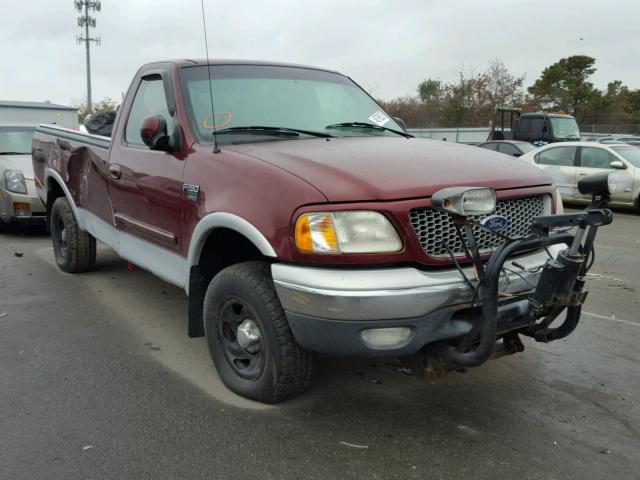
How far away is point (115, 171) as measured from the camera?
4590 mm

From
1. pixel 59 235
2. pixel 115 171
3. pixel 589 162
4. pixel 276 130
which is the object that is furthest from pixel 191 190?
pixel 589 162

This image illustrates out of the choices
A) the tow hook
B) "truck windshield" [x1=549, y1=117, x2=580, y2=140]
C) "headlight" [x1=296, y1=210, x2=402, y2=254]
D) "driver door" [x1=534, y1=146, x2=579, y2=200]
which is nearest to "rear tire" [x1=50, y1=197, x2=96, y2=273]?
"headlight" [x1=296, y1=210, x2=402, y2=254]

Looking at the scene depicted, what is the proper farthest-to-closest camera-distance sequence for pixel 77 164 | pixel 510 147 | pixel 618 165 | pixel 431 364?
pixel 510 147 → pixel 618 165 → pixel 77 164 → pixel 431 364

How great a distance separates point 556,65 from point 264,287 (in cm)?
5400

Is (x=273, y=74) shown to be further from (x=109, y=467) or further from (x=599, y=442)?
(x=599, y=442)

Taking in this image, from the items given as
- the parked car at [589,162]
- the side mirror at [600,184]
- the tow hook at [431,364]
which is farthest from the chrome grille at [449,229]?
the parked car at [589,162]

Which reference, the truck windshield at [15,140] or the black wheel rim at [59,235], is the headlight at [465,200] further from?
the truck windshield at [15,140]

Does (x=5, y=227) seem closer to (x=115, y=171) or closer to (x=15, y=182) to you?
(x=15, y=182)

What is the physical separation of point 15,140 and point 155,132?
23.6ft

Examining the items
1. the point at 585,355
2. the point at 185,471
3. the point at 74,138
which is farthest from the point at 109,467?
the point at 74,138

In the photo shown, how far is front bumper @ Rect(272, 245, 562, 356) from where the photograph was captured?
8.86 feet

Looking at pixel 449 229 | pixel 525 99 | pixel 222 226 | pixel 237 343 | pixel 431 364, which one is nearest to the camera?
pixel 449 229

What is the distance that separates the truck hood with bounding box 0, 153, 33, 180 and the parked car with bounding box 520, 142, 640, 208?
9.39 metres

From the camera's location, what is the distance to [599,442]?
3.06m
